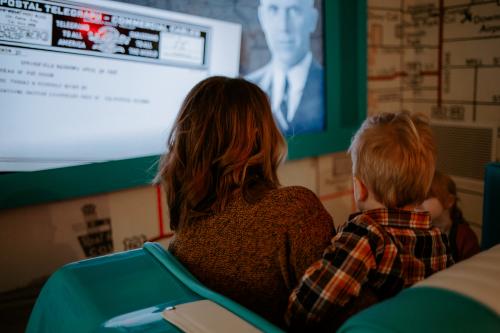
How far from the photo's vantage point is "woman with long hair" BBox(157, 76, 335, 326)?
0.93 m

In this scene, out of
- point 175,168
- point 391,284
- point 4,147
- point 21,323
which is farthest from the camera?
point 21,323

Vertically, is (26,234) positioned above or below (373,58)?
below

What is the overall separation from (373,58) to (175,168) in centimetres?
153

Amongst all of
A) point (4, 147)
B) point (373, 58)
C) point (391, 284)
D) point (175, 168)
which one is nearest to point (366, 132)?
point (391, 284)

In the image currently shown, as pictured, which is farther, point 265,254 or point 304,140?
point 304,140

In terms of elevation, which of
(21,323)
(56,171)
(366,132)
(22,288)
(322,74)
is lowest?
(21,323)

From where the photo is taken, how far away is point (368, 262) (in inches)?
33.3

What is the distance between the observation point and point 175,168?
1.03 metres

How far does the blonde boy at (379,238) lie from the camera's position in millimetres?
844

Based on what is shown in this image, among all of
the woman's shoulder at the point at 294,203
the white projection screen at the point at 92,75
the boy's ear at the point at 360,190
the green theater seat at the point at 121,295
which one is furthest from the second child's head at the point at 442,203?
the green theater seat at the point at 121,295

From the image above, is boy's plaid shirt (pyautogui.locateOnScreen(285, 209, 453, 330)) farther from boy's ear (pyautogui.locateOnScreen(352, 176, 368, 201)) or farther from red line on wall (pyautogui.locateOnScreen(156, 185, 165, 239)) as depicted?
red line on wall (pyautogui.locateOnScreen(156, 185, 165, 239))

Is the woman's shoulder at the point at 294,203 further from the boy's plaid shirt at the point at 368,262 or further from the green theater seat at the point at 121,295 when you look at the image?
the green theater seat at the point at 121,295

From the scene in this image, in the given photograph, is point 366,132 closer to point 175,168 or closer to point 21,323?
point 175,168

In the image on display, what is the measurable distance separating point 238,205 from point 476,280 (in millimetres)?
452
